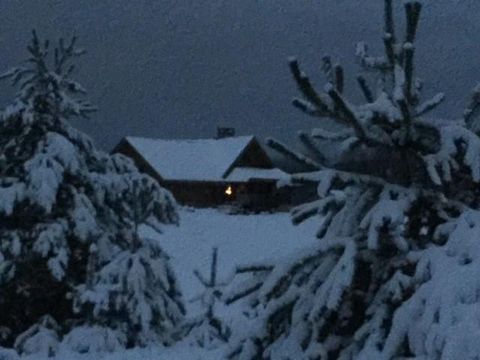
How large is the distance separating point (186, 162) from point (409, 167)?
5649cm

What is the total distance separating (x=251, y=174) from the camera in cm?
5894

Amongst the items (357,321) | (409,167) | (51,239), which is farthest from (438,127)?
(51,239)

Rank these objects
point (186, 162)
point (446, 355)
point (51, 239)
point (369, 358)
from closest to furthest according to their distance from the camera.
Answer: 1. point (446, 355)
2. point (369, 358)
3. point (51, 239)
4. point (186, 162)

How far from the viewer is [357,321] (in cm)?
367

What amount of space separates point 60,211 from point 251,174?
4777cm

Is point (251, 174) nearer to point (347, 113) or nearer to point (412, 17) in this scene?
point (412, 17)

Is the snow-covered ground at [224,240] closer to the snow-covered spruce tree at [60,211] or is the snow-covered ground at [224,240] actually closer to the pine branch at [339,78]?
the snow-covered spruce tree at [60,211]

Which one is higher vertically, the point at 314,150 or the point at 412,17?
the point at 412,17

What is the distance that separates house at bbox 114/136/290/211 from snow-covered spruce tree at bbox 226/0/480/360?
4944cm

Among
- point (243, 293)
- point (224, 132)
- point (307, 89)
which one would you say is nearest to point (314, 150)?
point (307, 89)

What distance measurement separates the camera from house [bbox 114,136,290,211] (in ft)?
188

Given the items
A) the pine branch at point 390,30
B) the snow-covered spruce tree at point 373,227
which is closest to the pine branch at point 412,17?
the snow-covered spruce tree at point 373,227

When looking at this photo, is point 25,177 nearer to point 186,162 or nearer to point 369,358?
point 369,358

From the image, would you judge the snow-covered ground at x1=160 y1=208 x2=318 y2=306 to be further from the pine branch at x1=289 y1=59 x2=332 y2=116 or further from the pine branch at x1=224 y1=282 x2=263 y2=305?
the pine branch at x1=289 y1=59 x2=332 y2=116
